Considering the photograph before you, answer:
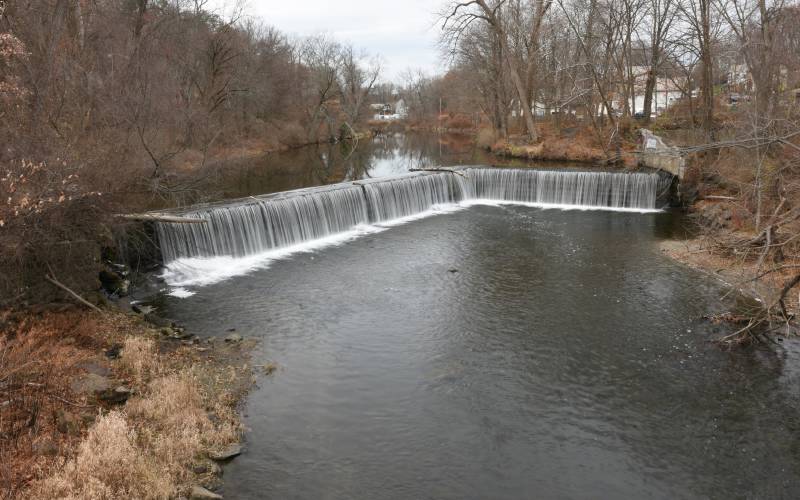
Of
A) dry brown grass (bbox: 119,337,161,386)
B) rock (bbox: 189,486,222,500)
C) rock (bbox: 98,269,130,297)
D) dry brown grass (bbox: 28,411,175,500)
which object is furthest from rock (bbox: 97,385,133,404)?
rock (bbox: 98,269,130,297)

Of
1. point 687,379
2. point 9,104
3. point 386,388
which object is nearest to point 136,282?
point 9,104

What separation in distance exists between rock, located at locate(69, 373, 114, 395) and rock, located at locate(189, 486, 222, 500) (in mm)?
2892

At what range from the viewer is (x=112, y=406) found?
8.50 metres

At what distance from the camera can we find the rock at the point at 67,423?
757 cm

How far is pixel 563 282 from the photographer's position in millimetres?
15133

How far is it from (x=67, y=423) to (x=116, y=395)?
1.08 m

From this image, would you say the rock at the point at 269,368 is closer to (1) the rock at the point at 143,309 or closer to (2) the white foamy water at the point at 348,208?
(1) the rock at the point at 143,309

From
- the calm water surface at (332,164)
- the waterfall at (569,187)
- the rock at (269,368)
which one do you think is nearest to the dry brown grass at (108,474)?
the rock at (269,368)

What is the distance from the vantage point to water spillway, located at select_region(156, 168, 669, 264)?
17172mm

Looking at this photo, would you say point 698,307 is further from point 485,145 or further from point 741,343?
point 485,145

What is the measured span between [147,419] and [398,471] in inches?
148

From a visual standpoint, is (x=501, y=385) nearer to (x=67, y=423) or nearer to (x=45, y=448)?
(x=67, y=423)

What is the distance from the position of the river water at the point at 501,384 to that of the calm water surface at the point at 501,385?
0.03m

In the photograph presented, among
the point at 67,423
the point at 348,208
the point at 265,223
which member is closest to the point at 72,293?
the point at 67,423
